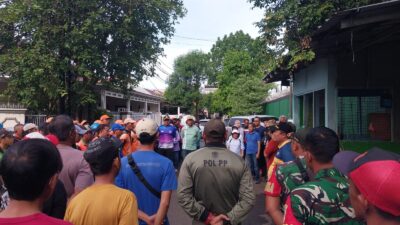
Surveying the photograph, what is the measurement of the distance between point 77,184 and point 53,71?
17.3 meters

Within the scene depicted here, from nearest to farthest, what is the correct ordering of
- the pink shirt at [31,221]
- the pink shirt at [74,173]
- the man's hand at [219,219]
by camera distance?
1. the pink shirt at [31,221]
2. the pink shirt at [74,173]
3. the man's hand at [219,219]

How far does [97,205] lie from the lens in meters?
2.76

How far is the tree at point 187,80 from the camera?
60344mm

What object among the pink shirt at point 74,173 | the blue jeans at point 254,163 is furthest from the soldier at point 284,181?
the blue jeans at point 254,163

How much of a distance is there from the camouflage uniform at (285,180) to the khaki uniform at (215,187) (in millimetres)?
484

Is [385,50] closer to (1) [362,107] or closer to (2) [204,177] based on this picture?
(1) [362,107]

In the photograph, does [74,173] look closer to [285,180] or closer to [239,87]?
[285,180]

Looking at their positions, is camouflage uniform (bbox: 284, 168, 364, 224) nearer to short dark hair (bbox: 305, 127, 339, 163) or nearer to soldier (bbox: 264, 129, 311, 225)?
short dark hair (bbox: 305, 127, 339, 163)

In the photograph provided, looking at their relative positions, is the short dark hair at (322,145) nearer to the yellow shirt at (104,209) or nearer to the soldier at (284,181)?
the soldier at (284,181)

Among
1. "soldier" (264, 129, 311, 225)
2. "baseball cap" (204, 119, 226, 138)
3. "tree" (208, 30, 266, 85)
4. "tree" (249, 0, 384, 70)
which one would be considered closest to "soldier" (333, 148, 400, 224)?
"soldier" (264, 129, 311, 225)

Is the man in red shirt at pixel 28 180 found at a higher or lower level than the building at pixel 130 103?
lower

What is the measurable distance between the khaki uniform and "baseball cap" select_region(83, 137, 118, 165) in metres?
1.03

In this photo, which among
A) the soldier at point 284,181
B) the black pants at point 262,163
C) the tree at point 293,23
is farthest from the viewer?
the black pants at point 262,163

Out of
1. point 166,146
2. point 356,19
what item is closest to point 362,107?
point 356,19
